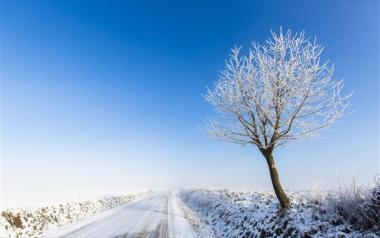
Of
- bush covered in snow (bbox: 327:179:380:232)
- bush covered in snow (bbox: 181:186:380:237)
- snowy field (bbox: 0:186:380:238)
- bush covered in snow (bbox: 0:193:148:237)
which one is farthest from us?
bush covered in snow (bbox: 0:193:148:237)

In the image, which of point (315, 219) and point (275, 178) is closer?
point (315, 219)

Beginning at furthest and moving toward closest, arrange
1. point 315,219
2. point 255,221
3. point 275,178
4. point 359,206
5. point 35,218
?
point 35,218 → point 275,178 → point 255,221 → point 315,219 → point 359,206

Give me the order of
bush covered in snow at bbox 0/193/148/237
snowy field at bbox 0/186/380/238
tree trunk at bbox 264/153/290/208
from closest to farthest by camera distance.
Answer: snowy field at bbox 0/186/380/238 → tree trunk at bbox 264/153/290/208 → bush covered in snow at bbox 0/193/148/237

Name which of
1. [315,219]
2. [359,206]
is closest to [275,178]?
[315,219]

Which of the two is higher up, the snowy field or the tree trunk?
the tree trunk

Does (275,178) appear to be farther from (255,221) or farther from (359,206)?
(359,206)

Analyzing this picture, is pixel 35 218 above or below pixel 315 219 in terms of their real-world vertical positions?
below

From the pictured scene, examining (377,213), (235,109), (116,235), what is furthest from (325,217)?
(116,235)

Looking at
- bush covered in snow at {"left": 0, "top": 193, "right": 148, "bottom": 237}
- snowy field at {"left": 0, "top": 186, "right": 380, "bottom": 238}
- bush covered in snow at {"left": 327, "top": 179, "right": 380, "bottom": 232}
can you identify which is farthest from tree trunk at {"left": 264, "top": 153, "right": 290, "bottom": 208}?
bush covered in snow at {"left": 0, "top": 193, "right": 148, "bottom": 237}

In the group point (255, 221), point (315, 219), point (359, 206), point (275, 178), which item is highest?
point (275, 178)

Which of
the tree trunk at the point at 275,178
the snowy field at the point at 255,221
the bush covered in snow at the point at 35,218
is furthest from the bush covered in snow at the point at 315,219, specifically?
→ the bush covered in snow at the point at 35,218

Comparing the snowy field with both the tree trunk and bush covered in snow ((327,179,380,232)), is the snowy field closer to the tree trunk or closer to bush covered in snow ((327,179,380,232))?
bush covered in snow ((327,179,380,232))

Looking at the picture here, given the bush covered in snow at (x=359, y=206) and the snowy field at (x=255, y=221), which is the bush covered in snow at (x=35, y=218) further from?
the bush covered in snow at (x=359, y=206)

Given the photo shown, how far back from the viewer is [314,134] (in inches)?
596
